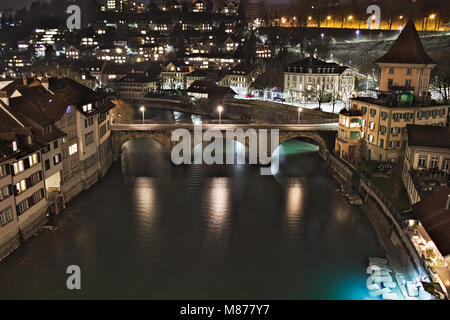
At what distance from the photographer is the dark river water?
2550cm

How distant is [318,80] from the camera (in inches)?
2985

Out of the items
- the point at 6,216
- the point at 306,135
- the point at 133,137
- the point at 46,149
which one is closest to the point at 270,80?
the point at 306,135

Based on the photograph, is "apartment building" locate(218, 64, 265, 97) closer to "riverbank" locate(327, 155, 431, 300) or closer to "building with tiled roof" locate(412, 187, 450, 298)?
"riverbank" locate(327, 155, 431, 300)

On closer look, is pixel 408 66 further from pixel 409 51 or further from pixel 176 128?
pixel 176 128

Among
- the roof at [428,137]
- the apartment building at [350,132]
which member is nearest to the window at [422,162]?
the roof at [428,137]

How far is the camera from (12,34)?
148 meters

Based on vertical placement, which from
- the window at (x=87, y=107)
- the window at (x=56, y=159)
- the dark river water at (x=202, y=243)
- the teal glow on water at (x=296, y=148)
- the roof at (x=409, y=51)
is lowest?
the dark river water at (x=202, y=243)

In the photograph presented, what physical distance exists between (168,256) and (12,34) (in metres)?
149

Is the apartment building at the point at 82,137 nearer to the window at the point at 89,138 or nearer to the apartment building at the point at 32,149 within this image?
the window at the point at 89,138

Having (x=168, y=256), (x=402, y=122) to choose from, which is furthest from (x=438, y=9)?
(x=168, y=256)

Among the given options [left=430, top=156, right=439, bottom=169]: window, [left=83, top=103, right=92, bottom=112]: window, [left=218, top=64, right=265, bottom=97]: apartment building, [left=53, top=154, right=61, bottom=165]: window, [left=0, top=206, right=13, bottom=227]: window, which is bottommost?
[left=0, top=206, right=13, bottom=227]: window

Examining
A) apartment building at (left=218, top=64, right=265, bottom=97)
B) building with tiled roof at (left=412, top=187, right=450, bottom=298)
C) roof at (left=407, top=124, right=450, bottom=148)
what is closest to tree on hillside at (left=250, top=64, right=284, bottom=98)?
apartment building at (left=218, top=64, right=265, bottom=97)

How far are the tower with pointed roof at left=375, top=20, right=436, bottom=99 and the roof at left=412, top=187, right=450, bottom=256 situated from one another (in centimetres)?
2760

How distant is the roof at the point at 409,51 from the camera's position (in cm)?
5078
